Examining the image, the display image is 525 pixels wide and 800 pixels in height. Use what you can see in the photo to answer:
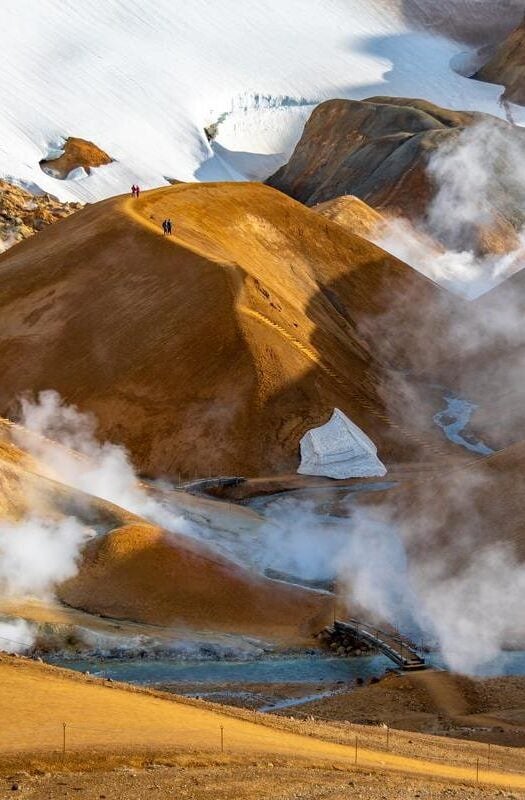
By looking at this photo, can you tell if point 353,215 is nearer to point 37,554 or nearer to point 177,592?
point 177,592

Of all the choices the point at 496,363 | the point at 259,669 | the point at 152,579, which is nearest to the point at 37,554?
the point at 152,579

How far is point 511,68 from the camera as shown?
18262 centimetres

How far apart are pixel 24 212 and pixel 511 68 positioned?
276ft

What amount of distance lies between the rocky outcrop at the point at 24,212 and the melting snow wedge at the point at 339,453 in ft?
127

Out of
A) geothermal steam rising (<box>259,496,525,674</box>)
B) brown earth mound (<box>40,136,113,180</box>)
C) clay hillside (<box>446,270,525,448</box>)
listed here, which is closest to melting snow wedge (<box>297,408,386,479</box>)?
geothermal steam rising (<box>259,496,525,674</box>)

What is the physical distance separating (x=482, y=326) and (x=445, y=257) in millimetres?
23780

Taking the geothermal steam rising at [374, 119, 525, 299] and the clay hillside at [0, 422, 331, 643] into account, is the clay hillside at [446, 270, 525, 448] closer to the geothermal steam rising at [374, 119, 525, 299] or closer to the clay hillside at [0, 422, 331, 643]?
the geothermal steam rising at [374, 119, 525, 299]

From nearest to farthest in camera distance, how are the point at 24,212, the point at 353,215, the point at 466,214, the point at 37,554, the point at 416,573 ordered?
1. the point at 37,554
2. the point at 416,573
3. the point at 353,215
4. the point at 24,212
5. the point at 466,214

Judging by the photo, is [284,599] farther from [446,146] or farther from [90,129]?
[90,129]

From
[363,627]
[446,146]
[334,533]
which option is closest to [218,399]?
[334,533]

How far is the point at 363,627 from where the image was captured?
156 feet

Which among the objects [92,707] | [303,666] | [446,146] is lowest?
[303,666]

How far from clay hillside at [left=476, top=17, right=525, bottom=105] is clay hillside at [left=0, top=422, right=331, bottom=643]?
13403 cm

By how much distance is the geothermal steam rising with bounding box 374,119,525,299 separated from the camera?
381ft
